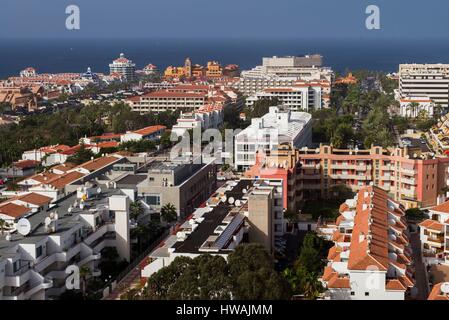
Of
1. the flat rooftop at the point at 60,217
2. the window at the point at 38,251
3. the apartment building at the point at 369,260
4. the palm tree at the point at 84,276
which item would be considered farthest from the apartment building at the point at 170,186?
the apartment building at the point at 369,260

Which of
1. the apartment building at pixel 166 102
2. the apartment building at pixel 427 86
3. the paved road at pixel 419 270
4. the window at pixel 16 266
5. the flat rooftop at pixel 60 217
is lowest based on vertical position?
the paved road at pixel 419 270

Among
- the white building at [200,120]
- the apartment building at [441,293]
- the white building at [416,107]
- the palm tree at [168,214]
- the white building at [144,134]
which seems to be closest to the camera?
the apartment building at [441,293]

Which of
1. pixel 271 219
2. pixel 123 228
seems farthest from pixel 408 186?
pixel 123 228

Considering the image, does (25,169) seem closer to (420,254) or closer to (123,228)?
(123,228)

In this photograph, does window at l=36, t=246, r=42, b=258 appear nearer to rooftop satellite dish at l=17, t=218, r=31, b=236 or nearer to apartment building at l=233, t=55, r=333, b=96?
rooftop satellite dish at l=17, t=218, r=31, b=236

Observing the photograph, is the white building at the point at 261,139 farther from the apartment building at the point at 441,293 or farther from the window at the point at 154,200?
the apartment building at the point at 441,293

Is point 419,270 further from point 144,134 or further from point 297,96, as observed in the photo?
point 297,96
